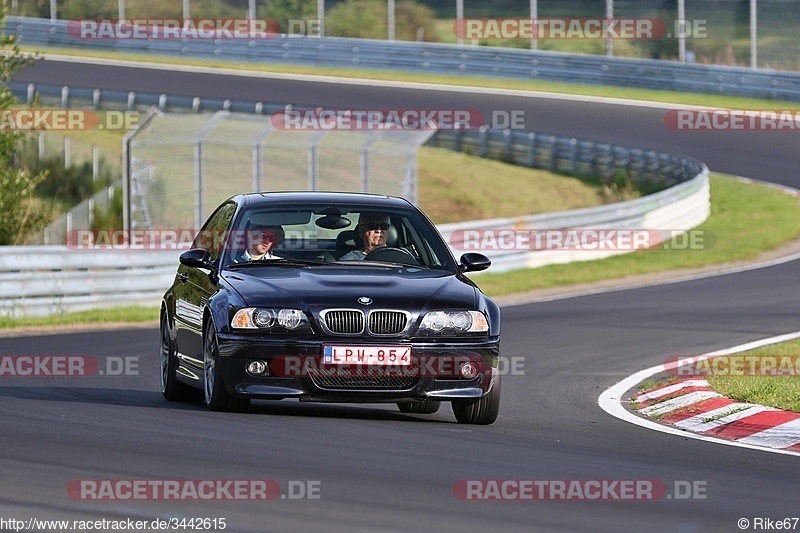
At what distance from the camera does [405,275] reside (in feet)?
33.2

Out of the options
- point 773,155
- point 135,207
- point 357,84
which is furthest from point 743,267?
point 357,84

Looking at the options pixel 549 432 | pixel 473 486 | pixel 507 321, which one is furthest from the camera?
pixel 507 321

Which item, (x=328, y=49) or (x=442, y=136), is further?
(x=328, y=49)

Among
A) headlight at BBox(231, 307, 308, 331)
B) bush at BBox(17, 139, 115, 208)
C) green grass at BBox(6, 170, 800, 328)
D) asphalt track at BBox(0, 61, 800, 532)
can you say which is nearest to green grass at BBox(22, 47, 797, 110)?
green grass at BBox(6, 170, 800, 328)

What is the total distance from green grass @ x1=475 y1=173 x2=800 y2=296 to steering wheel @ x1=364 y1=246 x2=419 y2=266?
11926 mm

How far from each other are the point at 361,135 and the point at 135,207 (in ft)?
12.3

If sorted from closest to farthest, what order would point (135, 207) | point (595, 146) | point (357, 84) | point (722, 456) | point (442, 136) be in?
point (722, 456)
point (135, 207)
point (595, 146)
point (442, 136)
point (357, 84)

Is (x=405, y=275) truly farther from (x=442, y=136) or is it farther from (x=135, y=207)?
(x=442, y=136)

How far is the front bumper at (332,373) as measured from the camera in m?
9.41

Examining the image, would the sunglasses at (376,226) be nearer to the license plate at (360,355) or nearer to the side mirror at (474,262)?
the side mirror at (474,262)

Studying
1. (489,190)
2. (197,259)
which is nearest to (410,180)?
(489,190)

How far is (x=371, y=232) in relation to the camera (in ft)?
34.9

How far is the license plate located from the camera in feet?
30.8

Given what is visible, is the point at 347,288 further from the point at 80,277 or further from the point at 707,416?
the point at 80,277
